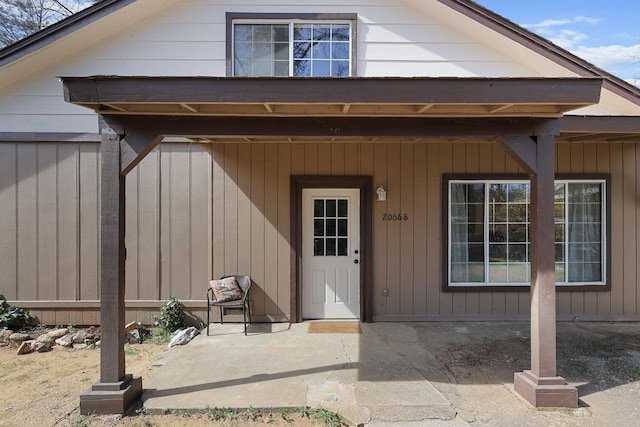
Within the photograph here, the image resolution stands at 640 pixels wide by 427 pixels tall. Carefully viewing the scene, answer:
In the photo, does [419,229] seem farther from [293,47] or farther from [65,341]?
[65,341]

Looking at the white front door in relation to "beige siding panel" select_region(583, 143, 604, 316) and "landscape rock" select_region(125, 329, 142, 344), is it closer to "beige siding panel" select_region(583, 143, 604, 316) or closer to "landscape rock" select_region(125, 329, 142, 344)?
"landscape rock" select_region(125, 329, 142, 344)

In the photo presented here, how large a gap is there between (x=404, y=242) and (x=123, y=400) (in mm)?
3972

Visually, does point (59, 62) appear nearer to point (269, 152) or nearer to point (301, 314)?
point (269, 152)

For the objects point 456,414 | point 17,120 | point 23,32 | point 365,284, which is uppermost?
point 23,32

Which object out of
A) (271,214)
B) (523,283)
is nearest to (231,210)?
(271,214)

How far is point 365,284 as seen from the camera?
5664 mm

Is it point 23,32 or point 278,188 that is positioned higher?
point 23,32

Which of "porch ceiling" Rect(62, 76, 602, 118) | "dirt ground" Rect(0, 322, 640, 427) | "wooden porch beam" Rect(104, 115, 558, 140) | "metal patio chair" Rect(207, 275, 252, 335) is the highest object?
"porch ceiling" Rect(62, 76, 602, 118)

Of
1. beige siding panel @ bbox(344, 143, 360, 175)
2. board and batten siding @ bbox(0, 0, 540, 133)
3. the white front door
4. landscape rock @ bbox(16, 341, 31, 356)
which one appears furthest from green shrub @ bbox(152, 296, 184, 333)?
beige siding panel @ bbox(344, 143, 360, 175)

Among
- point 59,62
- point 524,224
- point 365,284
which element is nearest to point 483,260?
point 524,224

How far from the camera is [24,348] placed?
4.79 metres

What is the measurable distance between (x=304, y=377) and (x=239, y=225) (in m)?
2.53

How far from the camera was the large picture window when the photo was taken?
5.81 m

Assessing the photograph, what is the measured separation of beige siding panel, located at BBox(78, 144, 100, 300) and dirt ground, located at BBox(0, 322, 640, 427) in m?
1.02
